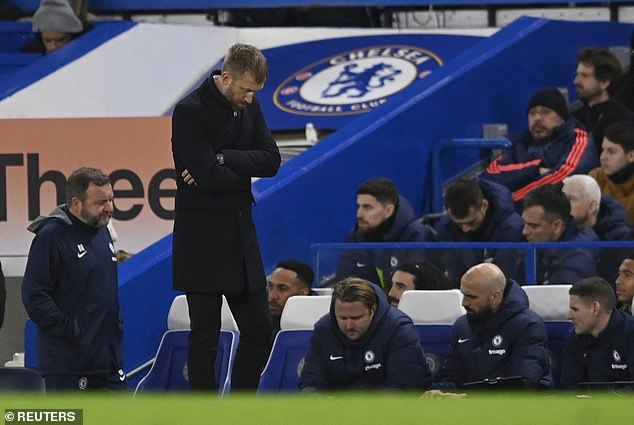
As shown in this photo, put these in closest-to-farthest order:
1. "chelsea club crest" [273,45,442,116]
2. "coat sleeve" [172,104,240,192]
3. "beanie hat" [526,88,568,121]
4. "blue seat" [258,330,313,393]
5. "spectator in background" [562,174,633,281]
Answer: "coat sleeve" [172,104,240,192]
"blue seat" [258,330,313,393]
"spectator in background" [562,174,633,281]
"beanie hat" [526,88,568,121]
"chelsea club crest" [273,45,442,116]

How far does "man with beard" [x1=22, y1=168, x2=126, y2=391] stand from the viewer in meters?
7.84

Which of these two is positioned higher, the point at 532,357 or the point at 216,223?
the point at 216,223

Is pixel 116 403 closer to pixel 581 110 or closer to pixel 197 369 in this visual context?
pixel 197 369

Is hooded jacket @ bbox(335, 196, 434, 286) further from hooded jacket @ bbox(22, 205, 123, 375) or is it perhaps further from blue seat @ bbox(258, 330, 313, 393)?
hooded jacket @ bbox(22, 205, 123, 375)

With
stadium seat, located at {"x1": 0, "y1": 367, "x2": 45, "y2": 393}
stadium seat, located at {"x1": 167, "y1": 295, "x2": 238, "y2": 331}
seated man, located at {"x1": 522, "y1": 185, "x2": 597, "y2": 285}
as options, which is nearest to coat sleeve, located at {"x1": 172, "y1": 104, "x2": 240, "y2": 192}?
Answer: stadium seat, located at {"x1": 0, "y1": 367, "x2": 45, "y2": 393}

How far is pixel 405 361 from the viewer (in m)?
7.69

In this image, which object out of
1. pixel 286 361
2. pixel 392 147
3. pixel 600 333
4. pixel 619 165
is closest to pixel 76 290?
pixel 286 361

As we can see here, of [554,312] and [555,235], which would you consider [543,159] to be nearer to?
[555,235]

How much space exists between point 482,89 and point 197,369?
566cm

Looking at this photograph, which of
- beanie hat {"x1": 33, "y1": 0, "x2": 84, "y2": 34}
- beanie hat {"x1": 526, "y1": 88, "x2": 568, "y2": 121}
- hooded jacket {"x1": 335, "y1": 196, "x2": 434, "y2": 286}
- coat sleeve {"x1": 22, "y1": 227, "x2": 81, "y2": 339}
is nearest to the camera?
coat sleeve {"x1": 22, "y1": 227, "x2": 81, "y2": 339}

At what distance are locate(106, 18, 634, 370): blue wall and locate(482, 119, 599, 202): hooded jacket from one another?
0.75 m

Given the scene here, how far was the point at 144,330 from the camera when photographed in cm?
916

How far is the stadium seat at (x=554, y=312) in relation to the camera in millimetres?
8164

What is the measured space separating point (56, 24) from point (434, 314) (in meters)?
6.24
